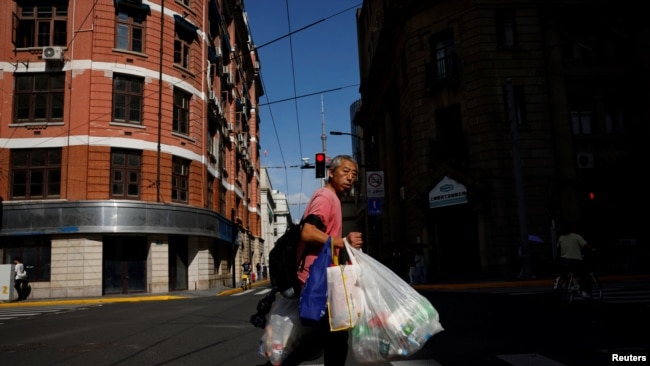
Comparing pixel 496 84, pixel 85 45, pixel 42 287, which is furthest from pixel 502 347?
pixel 85 45

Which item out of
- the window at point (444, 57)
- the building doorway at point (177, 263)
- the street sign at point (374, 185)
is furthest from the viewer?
the building doorway at point (177, 263)

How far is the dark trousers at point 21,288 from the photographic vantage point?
1897 cm

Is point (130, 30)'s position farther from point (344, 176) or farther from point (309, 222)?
point (309, 222)

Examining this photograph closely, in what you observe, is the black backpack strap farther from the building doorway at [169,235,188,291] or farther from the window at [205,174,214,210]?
the window at [205,174,214,210]

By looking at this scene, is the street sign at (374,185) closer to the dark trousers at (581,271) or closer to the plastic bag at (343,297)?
the dark trousers at (581,271)

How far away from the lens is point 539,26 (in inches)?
880

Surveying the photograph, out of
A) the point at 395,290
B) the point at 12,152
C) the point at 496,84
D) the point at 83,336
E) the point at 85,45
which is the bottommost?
the point at 83,336

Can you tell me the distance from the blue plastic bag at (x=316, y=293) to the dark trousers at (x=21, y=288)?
19.7 m

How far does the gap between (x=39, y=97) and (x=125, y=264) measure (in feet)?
26.9

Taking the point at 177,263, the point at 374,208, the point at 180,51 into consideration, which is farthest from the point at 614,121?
the point at 177,263

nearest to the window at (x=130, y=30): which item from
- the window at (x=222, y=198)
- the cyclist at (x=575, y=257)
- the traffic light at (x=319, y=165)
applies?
the traffic light at (x=319, y=165)

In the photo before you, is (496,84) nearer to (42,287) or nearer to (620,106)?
(620,106)

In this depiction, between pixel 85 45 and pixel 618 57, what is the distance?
76.6ft

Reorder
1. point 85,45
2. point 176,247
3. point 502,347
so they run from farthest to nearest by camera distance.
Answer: point 176,247 < point 85,45 < point 502,347
